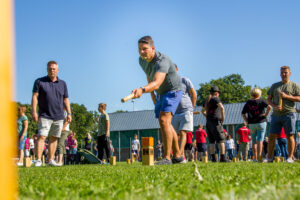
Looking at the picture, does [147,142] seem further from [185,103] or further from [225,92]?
[225,92]

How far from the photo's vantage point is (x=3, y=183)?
78 cm

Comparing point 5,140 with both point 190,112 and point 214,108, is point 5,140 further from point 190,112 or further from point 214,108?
point 214,108

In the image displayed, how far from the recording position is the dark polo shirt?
798cm

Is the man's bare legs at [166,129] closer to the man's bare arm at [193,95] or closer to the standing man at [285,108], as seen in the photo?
the man's bare arm at [193,95]

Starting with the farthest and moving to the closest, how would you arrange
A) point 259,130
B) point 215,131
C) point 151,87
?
point 215,131
point 259,130
point 151,87

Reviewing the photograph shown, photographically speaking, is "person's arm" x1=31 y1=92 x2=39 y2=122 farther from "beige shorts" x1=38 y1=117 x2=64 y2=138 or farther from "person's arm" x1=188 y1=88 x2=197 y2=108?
"person's arm" x1=188 y1=88 x2=197 y2=108

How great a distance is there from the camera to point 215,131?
9383mm

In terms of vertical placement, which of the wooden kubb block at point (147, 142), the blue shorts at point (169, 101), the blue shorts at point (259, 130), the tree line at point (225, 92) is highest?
the tree line at point (225, 92)

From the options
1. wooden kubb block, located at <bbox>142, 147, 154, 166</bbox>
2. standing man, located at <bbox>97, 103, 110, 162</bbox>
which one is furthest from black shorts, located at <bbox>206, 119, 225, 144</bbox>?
standing man, located at <bbox>97, 103, 110, 162</bbox>

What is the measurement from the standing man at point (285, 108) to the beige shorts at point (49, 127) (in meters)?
4.86

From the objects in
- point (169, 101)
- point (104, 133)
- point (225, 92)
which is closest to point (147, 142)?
point (169, 101)

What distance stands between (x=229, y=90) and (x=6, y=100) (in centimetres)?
7404

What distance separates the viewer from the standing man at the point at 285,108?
792 centimetres

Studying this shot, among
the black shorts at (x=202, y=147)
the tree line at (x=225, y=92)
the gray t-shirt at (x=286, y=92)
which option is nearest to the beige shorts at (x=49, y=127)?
the gray t-shirt at (x=286, y=92)
